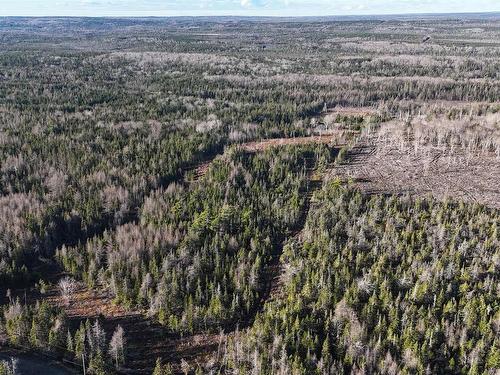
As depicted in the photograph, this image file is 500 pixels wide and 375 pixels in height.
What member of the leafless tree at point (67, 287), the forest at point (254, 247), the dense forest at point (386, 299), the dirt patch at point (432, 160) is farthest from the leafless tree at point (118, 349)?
the dirt patch at point (432, 160)

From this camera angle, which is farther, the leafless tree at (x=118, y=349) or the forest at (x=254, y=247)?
the forest at (x=254, y=247)

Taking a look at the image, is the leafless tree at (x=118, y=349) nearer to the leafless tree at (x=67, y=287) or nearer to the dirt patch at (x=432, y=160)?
the leafless tree at (x=67, y=287)

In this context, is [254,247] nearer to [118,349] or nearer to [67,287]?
[118,349]

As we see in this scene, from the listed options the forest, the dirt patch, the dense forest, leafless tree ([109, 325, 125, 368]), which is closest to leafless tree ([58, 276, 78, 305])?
the forest

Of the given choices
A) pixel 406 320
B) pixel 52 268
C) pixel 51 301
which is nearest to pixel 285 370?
pixel 406 320

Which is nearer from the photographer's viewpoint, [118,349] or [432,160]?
[118,349]

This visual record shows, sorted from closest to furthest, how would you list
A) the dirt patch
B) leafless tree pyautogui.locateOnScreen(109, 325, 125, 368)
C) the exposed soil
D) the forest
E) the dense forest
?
the dense forest → leafless tree pyautogui.locateOnScreen(109, 325, 125, 368) → the forest → the exposed soil → the dirt patch

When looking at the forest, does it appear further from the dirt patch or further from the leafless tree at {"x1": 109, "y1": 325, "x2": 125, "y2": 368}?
the dirt patch

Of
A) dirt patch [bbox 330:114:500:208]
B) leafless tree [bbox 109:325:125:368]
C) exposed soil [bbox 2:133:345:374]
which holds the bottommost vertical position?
exposed soil [bbox 2:133:345:374]

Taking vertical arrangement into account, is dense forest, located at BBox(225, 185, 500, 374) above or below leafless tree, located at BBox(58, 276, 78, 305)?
above

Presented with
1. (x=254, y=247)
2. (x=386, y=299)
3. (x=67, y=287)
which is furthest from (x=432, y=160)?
(x=67, y=287)

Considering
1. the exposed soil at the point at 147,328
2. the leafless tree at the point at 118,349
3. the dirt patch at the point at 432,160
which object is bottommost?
the exposed soil at the point at 147,328

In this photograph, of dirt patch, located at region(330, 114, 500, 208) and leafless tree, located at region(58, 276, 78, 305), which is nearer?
leafless tree, located at region(58, 276, 78, 305)
